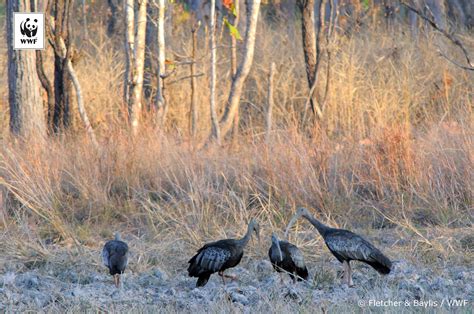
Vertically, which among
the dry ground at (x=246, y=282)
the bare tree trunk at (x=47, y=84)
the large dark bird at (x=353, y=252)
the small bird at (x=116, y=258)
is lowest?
the dry ground at (x=246, y=282)

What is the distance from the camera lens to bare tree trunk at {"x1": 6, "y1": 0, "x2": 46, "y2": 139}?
33.7 feet

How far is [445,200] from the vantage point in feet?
28.2

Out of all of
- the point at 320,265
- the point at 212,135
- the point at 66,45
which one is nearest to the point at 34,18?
the point at 66,45

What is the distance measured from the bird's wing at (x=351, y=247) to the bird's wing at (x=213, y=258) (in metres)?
0.81

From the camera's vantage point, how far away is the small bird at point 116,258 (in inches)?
255

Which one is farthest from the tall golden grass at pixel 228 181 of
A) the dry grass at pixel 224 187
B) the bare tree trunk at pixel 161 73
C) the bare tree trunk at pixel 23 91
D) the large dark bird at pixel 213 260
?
the large dark bird at pixel 213 260

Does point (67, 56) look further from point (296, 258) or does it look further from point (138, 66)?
point (296, 258)

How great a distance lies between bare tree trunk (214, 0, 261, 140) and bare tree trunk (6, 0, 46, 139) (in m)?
2.63

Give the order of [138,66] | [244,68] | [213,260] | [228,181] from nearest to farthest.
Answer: [213,260] < [228,181] < [138,66] < [244,68]

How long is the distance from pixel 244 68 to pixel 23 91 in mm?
3003

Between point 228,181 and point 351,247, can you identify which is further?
point 228,181

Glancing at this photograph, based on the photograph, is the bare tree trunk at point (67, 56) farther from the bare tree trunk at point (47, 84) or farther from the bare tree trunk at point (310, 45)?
the bare tree trunk at point (310, 45)

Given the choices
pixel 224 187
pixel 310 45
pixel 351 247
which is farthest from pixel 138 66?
pixel 351 247

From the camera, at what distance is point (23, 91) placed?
34.0ft
